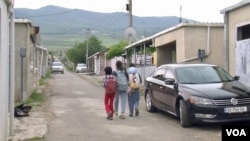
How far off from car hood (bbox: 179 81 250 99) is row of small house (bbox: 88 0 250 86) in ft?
9.53

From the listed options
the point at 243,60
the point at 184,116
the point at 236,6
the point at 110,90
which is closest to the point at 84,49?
the point at 236,6

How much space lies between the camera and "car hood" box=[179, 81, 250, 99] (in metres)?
10.4

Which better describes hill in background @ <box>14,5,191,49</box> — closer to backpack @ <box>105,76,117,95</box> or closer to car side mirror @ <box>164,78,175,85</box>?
backpack @ <box>105,76,117,95</box>

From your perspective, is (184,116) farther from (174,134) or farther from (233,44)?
(233,44)

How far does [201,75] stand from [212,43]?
7.12 metres

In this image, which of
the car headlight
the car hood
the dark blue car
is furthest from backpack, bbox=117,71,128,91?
the car headlight

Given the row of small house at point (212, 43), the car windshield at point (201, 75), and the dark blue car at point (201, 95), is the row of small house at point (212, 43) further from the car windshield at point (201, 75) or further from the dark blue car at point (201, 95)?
the dark blue car at point (201, 95)

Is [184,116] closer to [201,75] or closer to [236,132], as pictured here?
[201,75]

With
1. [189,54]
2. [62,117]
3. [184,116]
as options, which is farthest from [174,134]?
[189,54]

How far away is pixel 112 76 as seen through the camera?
1269 cm

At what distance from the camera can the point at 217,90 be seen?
1063 cm

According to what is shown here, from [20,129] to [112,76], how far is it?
10.1ft

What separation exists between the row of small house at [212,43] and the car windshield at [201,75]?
1.88 metres

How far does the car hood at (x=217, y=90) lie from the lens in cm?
1039
